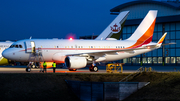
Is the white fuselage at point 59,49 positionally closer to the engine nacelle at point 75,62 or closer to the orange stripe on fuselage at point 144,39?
the engine nacelle at point 75,62

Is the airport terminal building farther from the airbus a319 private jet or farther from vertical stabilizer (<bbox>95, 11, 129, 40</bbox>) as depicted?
the airbus a319 private jet

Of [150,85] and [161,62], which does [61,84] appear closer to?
[150,85]

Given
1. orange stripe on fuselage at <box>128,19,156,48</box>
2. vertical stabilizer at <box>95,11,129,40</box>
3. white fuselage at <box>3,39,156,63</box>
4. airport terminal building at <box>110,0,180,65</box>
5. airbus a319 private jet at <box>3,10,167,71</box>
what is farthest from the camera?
airport terminal building at <box>110,0,180,65</box>

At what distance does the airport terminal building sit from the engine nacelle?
41.0 m

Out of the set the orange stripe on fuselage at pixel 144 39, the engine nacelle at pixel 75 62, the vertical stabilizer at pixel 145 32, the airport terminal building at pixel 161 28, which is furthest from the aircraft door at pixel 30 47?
Answer: the airport terminal building at pixel 161 28

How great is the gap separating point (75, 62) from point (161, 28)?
4352 centimetres

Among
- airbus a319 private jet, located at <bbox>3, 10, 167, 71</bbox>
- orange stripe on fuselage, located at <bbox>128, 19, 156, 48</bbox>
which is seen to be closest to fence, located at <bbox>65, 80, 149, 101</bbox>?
airbus a319 private jet, located at <bbox>3, 10, 167, 71</bbox>

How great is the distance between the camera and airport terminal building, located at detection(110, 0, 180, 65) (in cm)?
6588

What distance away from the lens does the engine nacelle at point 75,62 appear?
29.7m

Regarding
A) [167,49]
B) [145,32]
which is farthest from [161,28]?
[145,32]

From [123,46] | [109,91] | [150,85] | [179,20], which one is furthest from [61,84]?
[179,20]

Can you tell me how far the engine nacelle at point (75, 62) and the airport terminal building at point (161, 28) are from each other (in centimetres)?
4099

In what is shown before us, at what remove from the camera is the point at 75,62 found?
29797mm

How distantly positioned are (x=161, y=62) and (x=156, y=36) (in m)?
6.91
